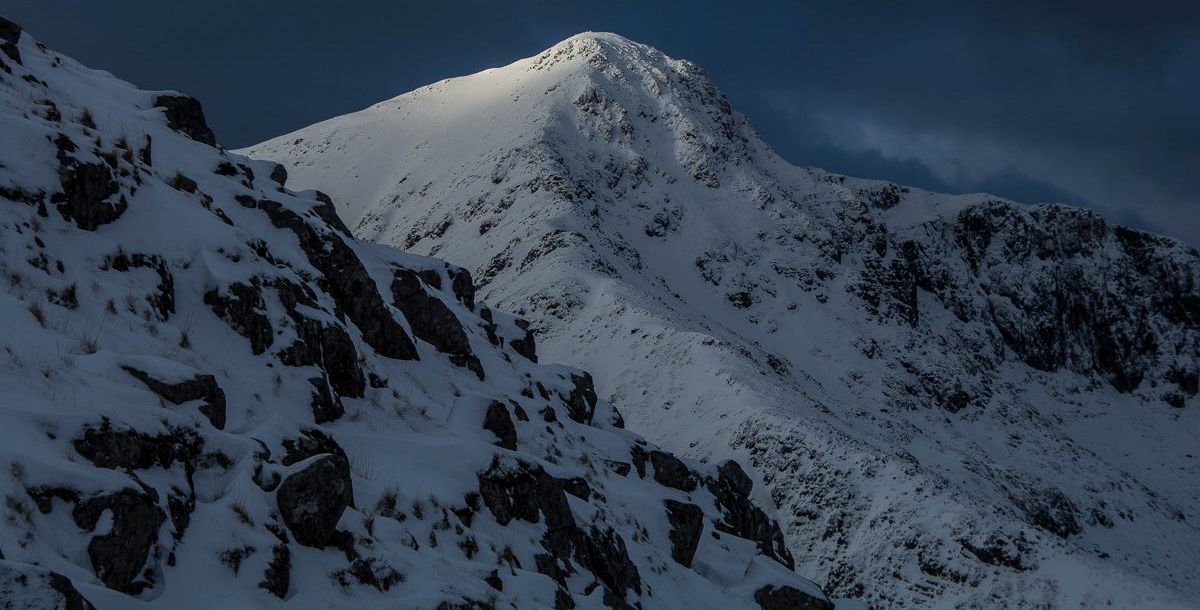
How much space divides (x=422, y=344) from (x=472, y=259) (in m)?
63.4

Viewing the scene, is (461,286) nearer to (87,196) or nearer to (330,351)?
(330,351)

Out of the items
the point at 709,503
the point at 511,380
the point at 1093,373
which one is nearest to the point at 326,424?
the point at 511,380

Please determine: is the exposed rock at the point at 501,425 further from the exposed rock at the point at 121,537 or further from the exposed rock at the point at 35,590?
the exposed rock at the point at 35,590

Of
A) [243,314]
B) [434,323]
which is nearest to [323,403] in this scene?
[243,314]

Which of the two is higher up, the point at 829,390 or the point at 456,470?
the point at 829,390

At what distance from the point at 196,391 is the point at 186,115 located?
527 inches

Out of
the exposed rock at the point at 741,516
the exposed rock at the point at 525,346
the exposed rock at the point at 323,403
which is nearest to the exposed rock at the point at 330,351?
the exposed rock at the point at 323,403

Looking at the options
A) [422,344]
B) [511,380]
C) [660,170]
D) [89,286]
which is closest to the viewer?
[89,286]

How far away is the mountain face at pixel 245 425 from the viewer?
7.46m

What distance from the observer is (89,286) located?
11.0 m

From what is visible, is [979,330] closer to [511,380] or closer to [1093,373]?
[1093,373]

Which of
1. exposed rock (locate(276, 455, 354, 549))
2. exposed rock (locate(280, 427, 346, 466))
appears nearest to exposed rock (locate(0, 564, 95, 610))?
exposed rock (locate(276, 455, 354, 549))

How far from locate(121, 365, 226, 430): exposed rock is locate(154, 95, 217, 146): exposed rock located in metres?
12.0

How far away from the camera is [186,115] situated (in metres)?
21.1
